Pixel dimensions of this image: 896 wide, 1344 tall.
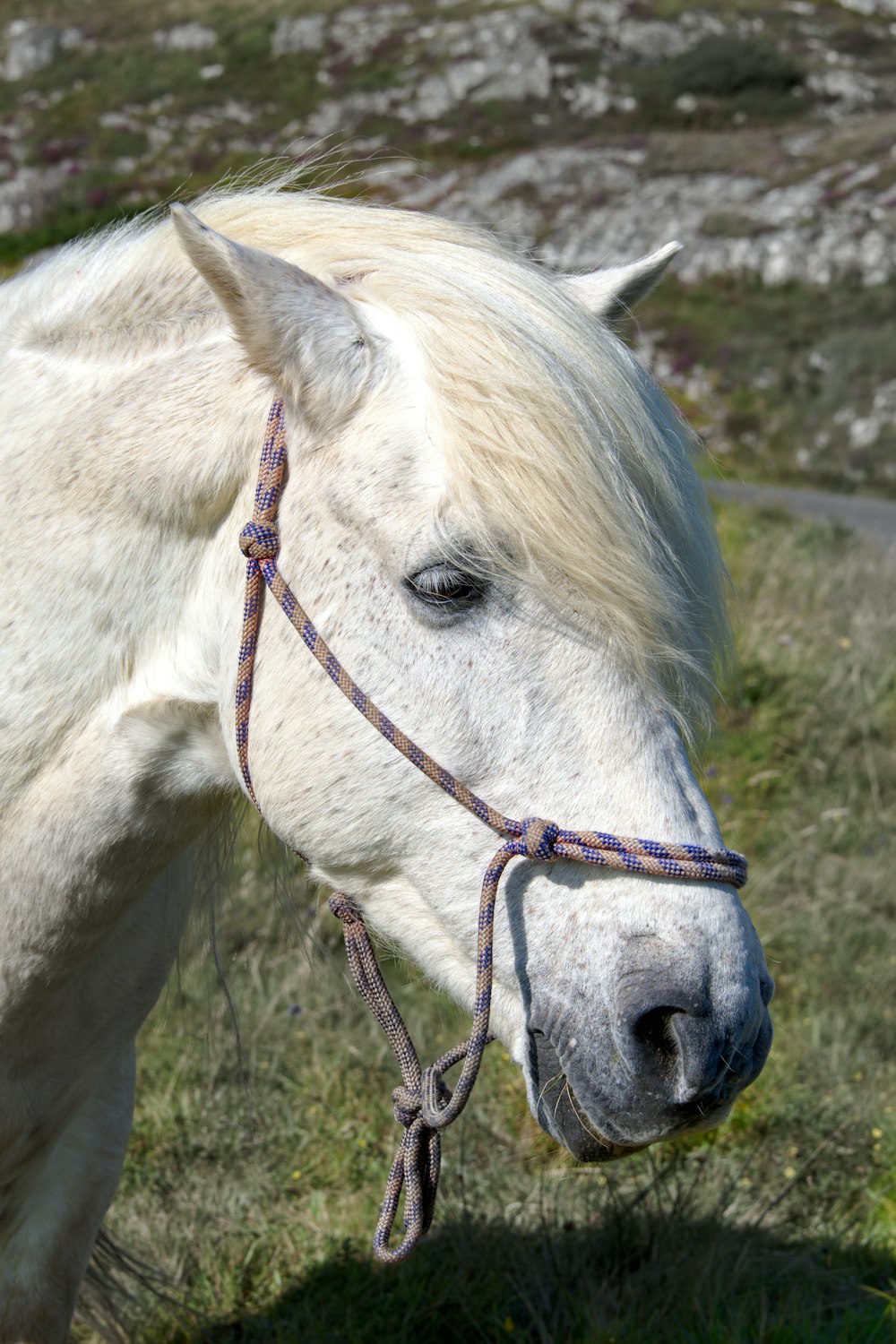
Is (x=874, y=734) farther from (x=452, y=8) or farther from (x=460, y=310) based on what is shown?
(x=452, y=8)

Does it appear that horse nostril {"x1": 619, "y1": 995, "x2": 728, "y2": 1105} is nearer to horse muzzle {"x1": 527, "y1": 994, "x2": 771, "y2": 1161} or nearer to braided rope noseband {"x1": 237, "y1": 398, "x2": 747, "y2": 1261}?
horse muzzle {"x1": 527, "y1": 994, "x2": 771, "y2": 1161}

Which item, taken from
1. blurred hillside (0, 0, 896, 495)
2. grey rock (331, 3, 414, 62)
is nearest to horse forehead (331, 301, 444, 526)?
blurred hillside (0, 0, 896, 495)

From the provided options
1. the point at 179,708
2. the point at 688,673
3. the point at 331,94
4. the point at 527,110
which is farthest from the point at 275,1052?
the point at 331,94

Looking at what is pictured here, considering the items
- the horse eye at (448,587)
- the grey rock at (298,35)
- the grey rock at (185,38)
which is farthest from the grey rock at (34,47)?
the horse eye at (448,587)

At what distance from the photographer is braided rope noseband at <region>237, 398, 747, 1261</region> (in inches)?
55.5

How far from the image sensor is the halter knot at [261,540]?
1.56 m

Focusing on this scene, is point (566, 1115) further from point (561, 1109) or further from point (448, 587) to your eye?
point (448, 587)

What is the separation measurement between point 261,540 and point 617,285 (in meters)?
0.81

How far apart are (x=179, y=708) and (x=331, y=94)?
39.4 metres

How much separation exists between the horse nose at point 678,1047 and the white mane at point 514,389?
0.41 meters

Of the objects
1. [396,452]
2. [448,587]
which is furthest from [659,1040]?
[396,452]

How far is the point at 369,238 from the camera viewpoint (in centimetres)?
173

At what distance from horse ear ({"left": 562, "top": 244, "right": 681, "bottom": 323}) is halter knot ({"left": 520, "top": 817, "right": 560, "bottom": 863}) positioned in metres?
0.89

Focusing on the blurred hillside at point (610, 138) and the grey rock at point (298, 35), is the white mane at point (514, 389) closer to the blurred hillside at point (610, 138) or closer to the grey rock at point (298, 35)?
the blurred hillside at point (610, 138)
